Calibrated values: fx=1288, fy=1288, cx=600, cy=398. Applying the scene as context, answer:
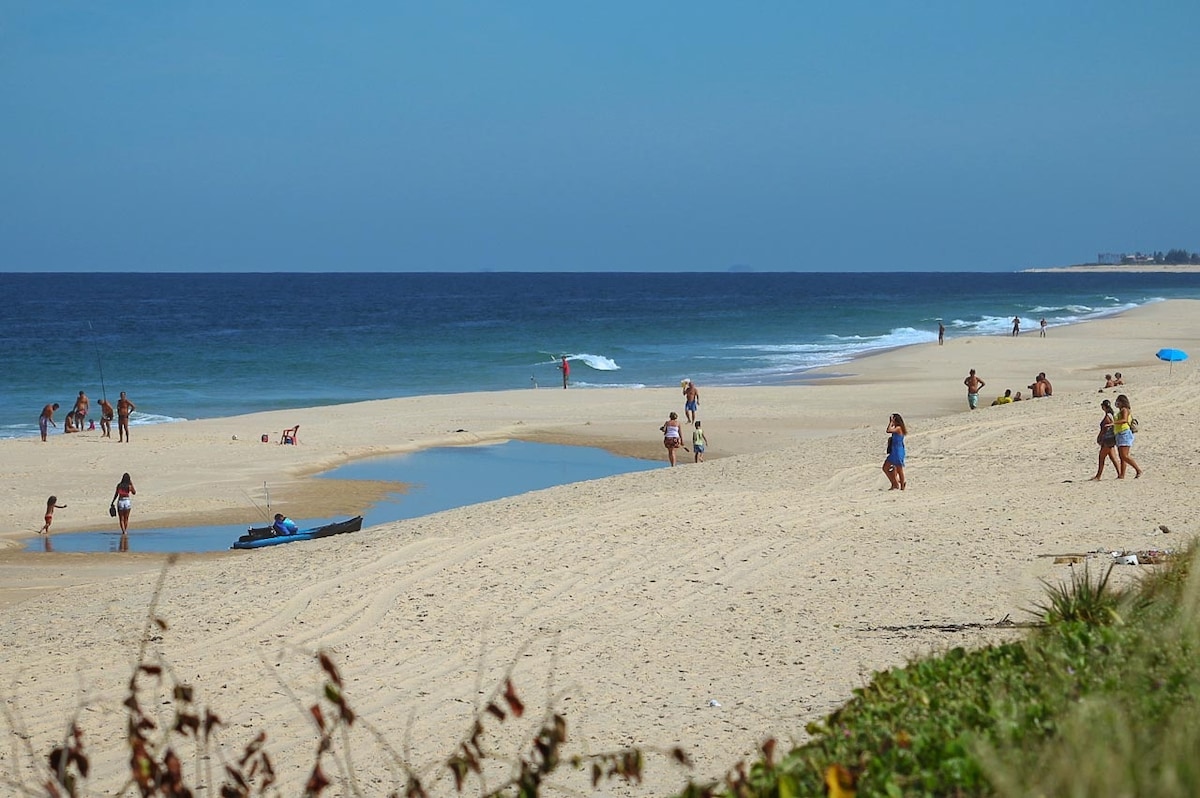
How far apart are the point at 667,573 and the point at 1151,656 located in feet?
24.7

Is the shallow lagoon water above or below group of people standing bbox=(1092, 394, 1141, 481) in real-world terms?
below

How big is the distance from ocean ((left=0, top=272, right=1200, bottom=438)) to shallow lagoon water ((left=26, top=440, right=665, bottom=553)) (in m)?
12.5

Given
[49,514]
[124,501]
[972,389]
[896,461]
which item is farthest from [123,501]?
[972,389]

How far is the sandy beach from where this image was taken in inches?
334

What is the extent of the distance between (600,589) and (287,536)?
22.1 ft

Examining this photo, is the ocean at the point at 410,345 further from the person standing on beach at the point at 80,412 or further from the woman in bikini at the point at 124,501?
the woman in bikini at the point at 124,501

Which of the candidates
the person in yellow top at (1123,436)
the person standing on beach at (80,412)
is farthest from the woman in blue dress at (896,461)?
the person standing on beach at (80,412)

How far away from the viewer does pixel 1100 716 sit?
3752mm

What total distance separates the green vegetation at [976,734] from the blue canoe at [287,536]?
12.3 meters

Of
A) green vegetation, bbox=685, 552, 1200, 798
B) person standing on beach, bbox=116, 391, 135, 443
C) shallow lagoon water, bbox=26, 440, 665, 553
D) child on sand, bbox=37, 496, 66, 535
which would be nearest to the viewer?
green vegetation, bbox=685, 552, 1200, 798

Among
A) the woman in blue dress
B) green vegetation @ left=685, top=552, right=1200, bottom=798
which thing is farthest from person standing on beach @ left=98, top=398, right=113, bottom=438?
green vegetation @ left=685, top=552, right=1200, bottom=798

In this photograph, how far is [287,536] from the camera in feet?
56.4

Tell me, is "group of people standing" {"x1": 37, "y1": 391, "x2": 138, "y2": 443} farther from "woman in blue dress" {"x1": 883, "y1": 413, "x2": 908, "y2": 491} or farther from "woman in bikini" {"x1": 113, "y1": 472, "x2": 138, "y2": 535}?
"woman in blue dress" {"x1": 883, "y1": 413, "x2": 908, "y2": 491}

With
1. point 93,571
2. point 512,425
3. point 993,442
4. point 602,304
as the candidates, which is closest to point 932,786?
point 93,571
